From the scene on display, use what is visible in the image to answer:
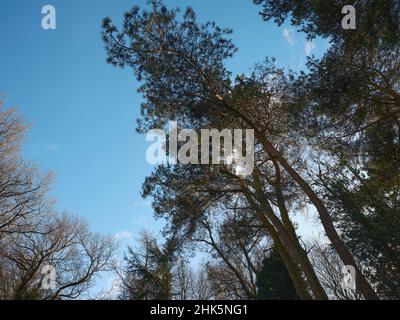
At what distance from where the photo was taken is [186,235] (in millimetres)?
10891

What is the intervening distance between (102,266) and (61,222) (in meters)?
3.69

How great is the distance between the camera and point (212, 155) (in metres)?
10.3

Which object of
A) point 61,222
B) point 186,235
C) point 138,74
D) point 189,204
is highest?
point 138,74

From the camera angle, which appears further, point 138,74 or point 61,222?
point 61,222

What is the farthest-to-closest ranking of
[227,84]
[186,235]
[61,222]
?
[61,222]
[186,235]
[227,84]

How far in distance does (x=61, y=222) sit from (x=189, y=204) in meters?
8.85

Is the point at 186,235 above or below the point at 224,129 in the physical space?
below

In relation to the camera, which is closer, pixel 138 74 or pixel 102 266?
pixel 138 74

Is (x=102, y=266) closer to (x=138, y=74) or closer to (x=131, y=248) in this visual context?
(x=131, y=248)

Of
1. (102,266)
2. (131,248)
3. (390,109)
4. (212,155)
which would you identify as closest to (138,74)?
(212,155)

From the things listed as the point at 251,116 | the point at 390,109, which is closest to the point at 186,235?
the point at 251,116
